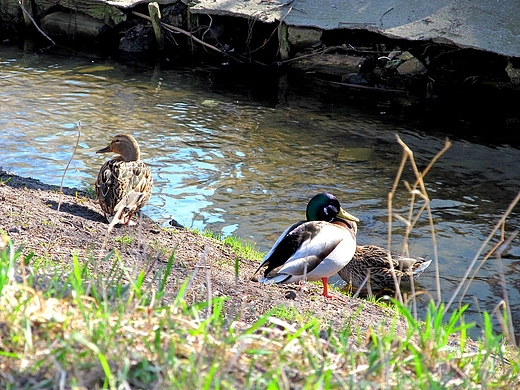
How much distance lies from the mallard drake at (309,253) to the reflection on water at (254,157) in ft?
4.28

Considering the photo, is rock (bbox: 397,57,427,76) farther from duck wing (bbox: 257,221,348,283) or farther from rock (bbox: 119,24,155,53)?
duck wing (bbox: 257,221,348,283)

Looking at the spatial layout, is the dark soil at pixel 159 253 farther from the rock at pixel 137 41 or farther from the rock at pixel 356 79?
the rock at pixel 137 41

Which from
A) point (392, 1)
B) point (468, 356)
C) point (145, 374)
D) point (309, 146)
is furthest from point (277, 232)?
point (392, 1)

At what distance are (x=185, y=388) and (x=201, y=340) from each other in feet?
1.12

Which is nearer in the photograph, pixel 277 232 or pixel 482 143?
pixel 277 232

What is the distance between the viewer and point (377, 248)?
6.78 metres

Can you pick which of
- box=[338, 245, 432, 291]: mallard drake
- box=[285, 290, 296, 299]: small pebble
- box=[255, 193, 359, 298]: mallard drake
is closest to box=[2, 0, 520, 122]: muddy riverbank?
box=[338, 245, 432, 291]: mallard drake

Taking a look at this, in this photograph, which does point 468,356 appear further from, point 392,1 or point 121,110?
point 392,1

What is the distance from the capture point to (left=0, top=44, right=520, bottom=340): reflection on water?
7492 millimetres

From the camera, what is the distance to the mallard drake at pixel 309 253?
5.19 meters

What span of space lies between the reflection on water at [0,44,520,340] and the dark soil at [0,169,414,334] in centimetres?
110

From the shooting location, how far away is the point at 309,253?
539cm

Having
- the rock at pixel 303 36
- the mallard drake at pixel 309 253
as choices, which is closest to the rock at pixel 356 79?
the rock at pixel 303 36

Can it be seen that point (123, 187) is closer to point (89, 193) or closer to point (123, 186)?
point (123, 186)
